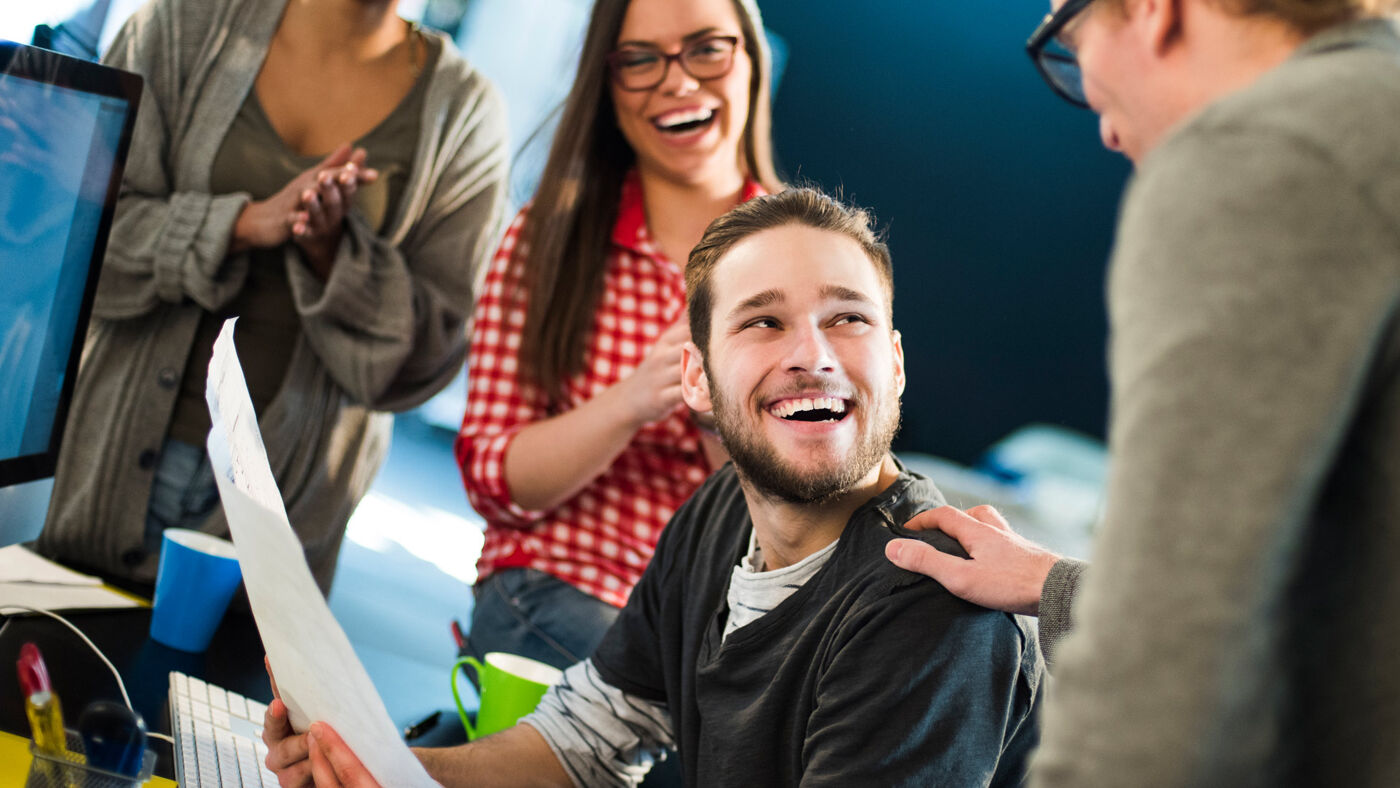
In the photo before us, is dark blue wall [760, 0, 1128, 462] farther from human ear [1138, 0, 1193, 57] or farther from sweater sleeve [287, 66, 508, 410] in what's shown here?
human ear [1138, 0, 1193, 57]

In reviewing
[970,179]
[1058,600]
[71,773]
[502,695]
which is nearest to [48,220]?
[71,773]

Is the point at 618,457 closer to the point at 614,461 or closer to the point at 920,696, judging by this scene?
the point at 614,461

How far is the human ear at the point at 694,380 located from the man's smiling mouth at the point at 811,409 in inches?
6.8

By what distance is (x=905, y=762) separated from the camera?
2.49 feet

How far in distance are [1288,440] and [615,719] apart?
813 mm

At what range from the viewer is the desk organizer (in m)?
0.76

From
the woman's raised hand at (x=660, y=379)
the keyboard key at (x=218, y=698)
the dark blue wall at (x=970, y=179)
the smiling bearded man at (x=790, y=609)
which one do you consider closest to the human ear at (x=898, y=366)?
the smiling bearded man at (x=790, y=609)

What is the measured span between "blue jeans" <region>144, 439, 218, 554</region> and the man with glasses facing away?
1329 millimetres

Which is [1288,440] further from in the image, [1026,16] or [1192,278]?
[1026,16]

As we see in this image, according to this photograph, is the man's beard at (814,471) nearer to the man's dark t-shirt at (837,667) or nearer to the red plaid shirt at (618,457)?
the man's dark t-shirt at (837,667)

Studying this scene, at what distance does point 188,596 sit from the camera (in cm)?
112

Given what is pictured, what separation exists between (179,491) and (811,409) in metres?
0.96

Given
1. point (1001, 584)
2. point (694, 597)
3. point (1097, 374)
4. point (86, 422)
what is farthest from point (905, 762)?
point (1097, 374)

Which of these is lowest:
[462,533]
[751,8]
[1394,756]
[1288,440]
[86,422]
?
[462,533]
